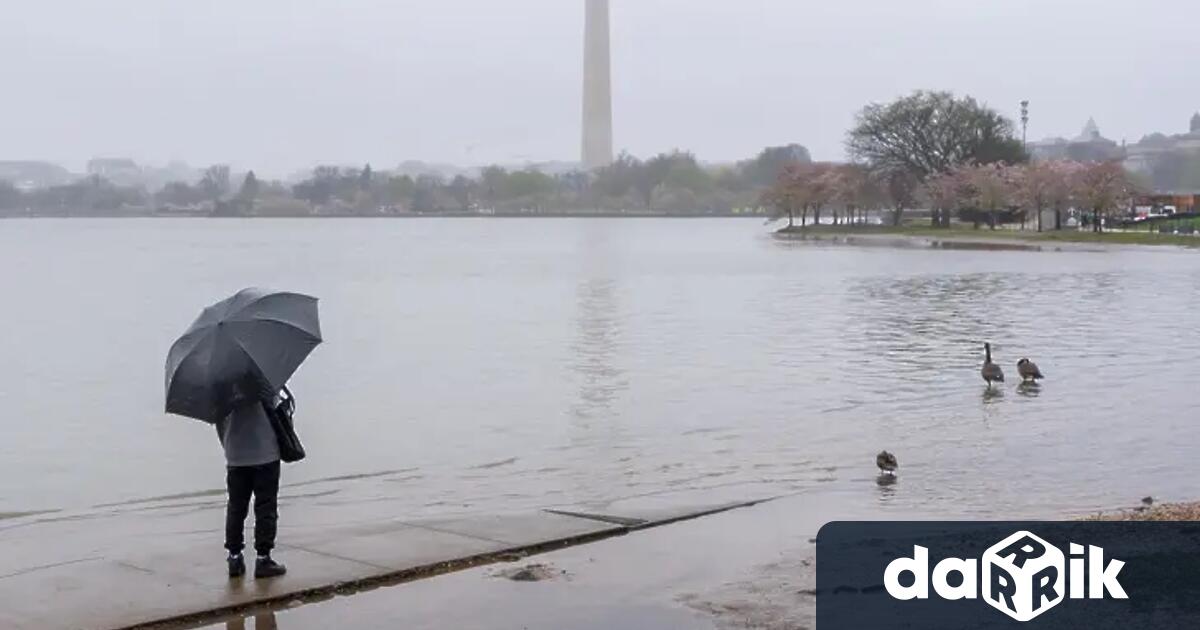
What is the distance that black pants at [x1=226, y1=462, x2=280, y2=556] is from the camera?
10.7 metres

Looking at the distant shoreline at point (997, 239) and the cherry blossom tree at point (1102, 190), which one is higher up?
the cherry blossom tree at point (1102, 190)

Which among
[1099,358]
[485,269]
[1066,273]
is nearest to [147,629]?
[1099,358]

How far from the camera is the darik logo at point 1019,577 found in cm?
974

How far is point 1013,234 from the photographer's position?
104625 millimetres

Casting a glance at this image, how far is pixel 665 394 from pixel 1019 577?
51.5ft

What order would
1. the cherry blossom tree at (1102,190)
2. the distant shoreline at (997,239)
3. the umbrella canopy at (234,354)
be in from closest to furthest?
the umbrella canopy at (234,354) < the distant shoreline at (997,239) < the cherry blossom tree at (1102,190)

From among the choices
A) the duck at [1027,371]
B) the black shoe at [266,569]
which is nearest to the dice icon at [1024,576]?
the black shoe at [266,569]

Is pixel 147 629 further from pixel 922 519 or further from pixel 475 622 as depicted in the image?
pixel 922 519

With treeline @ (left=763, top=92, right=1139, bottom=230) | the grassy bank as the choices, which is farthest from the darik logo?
treeline @ (left=763, top=92, right=1139, bottom=230)

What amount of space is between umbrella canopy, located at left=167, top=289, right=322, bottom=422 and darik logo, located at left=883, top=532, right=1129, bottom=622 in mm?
3953

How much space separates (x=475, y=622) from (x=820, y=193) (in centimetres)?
13745

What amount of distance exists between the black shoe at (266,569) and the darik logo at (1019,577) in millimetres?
3798

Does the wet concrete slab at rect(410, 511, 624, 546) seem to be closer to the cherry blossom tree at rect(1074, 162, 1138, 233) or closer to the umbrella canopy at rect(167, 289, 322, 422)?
the umbrella canopy at rect(167, 289, 322, 422)

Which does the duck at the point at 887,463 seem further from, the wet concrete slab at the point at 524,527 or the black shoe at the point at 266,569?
the black shoe at the point at 266,569
